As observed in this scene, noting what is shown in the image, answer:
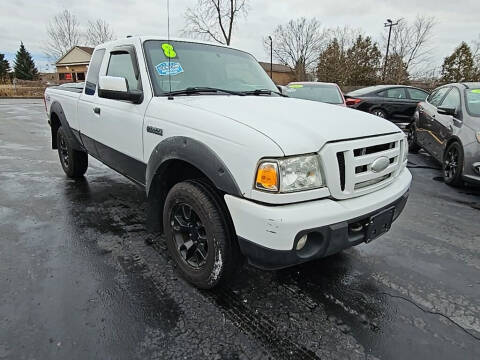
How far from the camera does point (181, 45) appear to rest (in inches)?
129

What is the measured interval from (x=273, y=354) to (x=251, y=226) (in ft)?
2.46

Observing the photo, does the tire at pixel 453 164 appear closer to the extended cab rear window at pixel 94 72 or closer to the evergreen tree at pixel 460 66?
the extended cab rear window at pixel 94 72

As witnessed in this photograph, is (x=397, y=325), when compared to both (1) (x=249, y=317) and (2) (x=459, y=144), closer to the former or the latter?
(1) (x=249, y=317)

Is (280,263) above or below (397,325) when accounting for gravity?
above

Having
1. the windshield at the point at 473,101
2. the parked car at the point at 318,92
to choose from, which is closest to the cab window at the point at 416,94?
the parked car at the point at 318,92

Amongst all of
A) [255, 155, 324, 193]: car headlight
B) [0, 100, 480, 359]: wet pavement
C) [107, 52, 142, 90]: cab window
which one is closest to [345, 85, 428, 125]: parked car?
[0, 100, 480, 359]: wet pavement

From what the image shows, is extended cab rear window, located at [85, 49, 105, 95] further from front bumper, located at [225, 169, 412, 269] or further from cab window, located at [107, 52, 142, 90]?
front bumper, located at [225, 169, 412, 269]

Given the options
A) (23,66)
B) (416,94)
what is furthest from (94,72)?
(23,66)

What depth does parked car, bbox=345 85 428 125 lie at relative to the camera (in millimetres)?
11211

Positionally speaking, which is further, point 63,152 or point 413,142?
point 413,142

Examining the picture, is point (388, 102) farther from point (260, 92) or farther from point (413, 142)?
point (260, 92)

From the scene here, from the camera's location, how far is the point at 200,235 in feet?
8.15

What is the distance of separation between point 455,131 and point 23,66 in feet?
218

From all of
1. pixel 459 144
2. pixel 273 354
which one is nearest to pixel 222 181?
pixel 273 354
